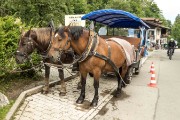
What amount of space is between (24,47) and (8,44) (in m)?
1.16

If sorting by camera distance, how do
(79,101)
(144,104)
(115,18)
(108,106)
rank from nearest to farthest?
(79,101) → (108,106) → (144,104) → (115,18)

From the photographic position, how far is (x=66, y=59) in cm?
765

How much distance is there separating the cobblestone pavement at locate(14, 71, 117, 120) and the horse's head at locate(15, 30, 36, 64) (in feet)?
3.55

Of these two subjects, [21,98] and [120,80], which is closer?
[21,98]

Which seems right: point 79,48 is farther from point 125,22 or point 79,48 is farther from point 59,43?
point 125,22

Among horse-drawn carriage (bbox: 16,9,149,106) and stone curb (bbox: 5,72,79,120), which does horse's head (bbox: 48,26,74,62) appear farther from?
stone curb (bbox: 5,72,79,120)

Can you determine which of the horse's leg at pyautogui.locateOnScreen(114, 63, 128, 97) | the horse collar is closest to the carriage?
the horse's leg at pyautogui.locateOnScreen(114, 63, 128, 97)

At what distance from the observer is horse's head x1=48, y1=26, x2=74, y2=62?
20.6 feet

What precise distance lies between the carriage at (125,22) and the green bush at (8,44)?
3.38m

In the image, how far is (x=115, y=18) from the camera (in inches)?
460

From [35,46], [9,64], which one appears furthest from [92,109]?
[9,64]

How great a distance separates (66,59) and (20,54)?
144cm

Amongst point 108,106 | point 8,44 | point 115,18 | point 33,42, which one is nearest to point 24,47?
point 33,42

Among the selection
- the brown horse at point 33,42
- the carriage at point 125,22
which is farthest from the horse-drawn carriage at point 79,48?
the carriage at point 125,22
